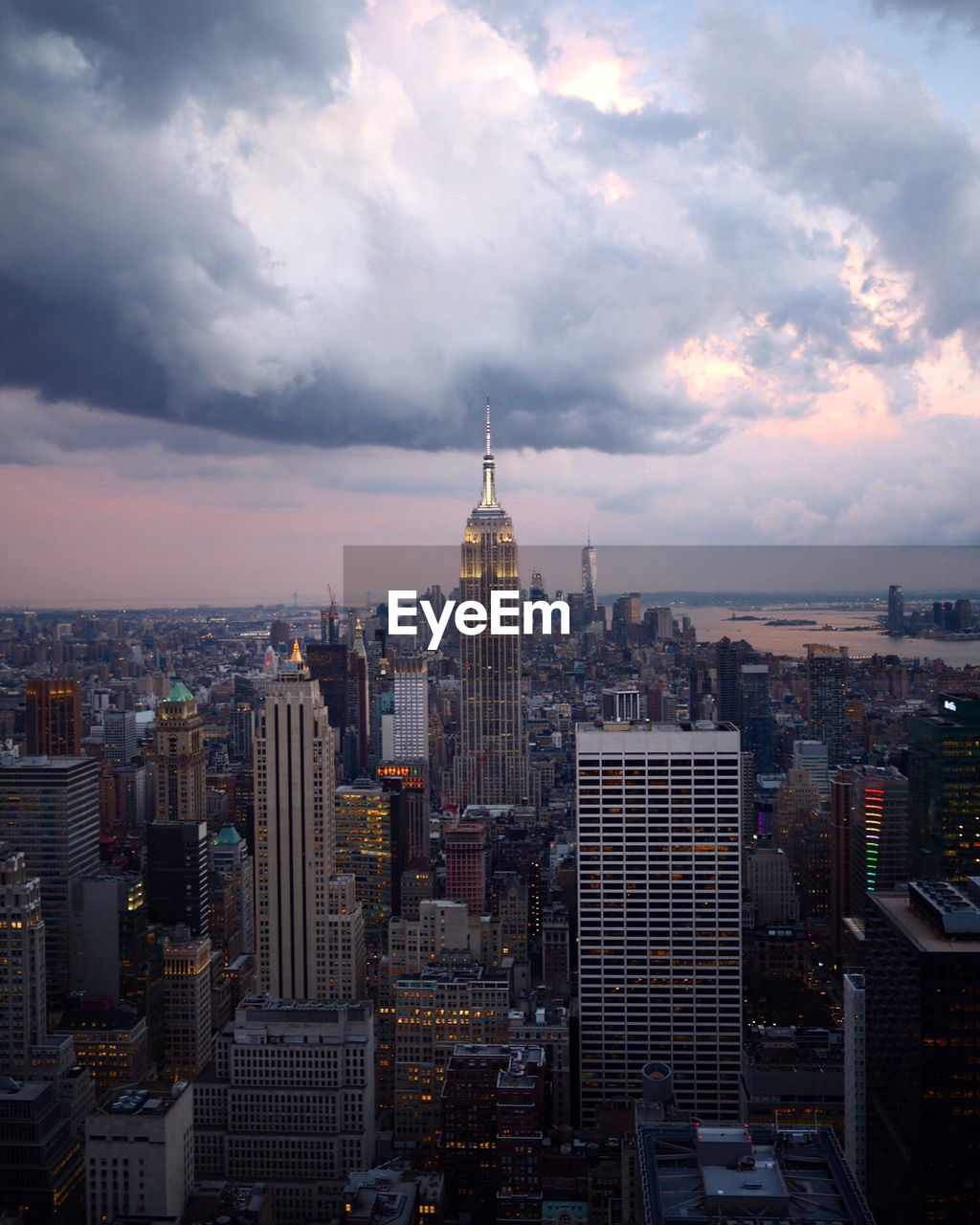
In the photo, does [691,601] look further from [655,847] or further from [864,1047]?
[864,1047]

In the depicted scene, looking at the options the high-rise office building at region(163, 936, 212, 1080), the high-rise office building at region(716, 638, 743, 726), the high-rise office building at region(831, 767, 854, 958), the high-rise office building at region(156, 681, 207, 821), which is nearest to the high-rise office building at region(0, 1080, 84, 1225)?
the high-rise office building at region(163, 936, 212, 1080)

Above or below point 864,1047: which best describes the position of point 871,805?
above

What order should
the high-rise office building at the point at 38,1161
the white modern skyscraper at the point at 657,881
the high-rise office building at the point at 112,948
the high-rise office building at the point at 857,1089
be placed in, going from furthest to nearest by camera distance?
the high-rise office building at the point at 112,948 → the white modern skyscraper at the point at 657,881 → the high-rise office building at the point at 38,1161 → the high-rise office building at the point at 857,1089

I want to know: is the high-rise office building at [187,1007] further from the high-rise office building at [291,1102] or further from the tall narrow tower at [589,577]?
the tall narrow tower at [589,577]

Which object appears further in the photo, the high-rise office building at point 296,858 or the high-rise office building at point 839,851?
the high-rise office building at point 839,851

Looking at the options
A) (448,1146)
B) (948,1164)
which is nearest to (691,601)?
(448,1146)
